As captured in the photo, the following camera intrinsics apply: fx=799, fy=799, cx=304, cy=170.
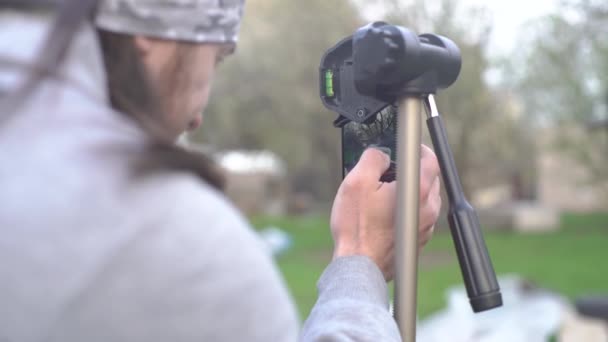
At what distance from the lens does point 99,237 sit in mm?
699

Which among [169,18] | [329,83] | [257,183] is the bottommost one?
[257,183]

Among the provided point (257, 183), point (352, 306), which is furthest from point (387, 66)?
point (257, 183)

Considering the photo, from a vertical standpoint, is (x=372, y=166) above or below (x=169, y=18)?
below

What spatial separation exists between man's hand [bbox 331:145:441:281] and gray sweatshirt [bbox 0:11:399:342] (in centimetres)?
38

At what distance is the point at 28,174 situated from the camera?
2.30ft

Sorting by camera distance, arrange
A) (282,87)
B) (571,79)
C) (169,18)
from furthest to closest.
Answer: (282,87)
(571,79)
(169,18)

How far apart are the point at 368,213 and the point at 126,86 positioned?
0.46m

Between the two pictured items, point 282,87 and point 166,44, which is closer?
point 166,44

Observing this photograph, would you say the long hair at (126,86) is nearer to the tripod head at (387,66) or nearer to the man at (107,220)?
the man at (107,220)

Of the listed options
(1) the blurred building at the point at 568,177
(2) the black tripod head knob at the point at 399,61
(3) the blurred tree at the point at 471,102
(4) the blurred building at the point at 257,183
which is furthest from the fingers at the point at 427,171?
(4) the blurred building at the point at 257,183

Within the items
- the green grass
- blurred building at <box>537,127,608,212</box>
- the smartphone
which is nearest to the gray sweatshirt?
the smartphone

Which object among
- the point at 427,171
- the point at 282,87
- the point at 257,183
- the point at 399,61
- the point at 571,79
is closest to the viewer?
the point at 399,61

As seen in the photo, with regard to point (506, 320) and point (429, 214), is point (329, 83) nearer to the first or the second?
point (429, 214)

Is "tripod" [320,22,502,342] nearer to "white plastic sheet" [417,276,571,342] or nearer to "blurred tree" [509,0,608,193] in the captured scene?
"white plastic sheet" [417,276,571,342]
